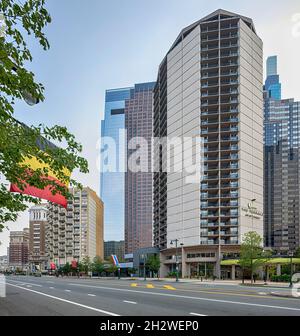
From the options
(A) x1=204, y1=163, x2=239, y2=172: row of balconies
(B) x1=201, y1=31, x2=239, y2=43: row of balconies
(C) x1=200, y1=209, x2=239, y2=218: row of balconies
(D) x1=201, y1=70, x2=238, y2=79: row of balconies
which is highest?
(B) x1=201, y1=31, x2=239, y2=43: row of balconies

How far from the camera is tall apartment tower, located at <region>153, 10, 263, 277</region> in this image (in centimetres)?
9238

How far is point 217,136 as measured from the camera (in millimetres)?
96625

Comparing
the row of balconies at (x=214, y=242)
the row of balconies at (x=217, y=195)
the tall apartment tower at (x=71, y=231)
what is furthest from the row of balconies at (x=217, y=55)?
the tall apartment tower at (x=71, y=231)

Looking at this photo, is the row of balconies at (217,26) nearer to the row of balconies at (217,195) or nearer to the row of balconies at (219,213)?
the row of balconies at (217,195)

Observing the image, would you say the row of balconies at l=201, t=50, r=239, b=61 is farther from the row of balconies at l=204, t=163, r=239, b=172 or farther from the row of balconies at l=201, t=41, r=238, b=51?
the row of balconies at l=204, t=163, r=239, b=172

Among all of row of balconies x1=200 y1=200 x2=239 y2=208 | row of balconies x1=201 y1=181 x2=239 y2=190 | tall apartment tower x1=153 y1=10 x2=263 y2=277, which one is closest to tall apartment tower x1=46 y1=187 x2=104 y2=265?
tall apartment tower x1=153 y1=10 x2=263 y2=277

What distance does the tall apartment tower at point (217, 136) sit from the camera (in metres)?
92.4

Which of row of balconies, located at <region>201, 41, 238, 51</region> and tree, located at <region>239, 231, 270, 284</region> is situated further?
row of balconies, located at <region>201, 41, 238, 51</region>

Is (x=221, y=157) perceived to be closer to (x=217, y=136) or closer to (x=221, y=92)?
(x=217, y=136)

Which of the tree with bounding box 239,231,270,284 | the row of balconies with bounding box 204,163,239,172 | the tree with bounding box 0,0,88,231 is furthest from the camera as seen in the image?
the row of balconies with bounding box 204,163,239,172

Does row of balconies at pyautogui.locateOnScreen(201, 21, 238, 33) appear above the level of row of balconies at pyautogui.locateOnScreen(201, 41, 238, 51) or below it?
above

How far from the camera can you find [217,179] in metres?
93.3

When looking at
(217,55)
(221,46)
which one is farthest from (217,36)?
(217,55)
